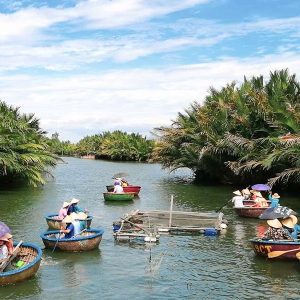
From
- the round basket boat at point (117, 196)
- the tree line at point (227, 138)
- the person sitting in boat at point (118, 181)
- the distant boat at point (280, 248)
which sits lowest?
the round basket boat at point (117, 196)

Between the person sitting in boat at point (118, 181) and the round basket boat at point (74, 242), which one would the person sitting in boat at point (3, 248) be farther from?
the person sitting in boat at point (118, 181)

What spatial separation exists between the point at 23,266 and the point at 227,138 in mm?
25737

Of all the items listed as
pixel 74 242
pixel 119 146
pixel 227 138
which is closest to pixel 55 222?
pixel 74 242

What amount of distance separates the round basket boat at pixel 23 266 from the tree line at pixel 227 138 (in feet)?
57.3

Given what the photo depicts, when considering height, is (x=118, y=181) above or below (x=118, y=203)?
above

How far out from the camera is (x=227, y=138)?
37.1 meters

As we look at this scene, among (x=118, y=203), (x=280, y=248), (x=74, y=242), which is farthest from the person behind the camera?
(x=118, y=203)

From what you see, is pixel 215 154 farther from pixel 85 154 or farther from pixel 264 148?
pixel 85 154

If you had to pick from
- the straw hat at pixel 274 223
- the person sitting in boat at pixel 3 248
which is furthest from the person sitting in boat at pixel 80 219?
the straw hat at pixel 274 223

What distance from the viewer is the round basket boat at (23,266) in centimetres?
1305

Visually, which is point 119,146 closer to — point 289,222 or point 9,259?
point 289,222

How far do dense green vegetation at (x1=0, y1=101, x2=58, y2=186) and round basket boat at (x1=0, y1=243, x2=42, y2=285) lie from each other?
18825 mm

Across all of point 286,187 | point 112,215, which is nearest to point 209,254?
point 112,215

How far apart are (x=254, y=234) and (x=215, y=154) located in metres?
21.2
